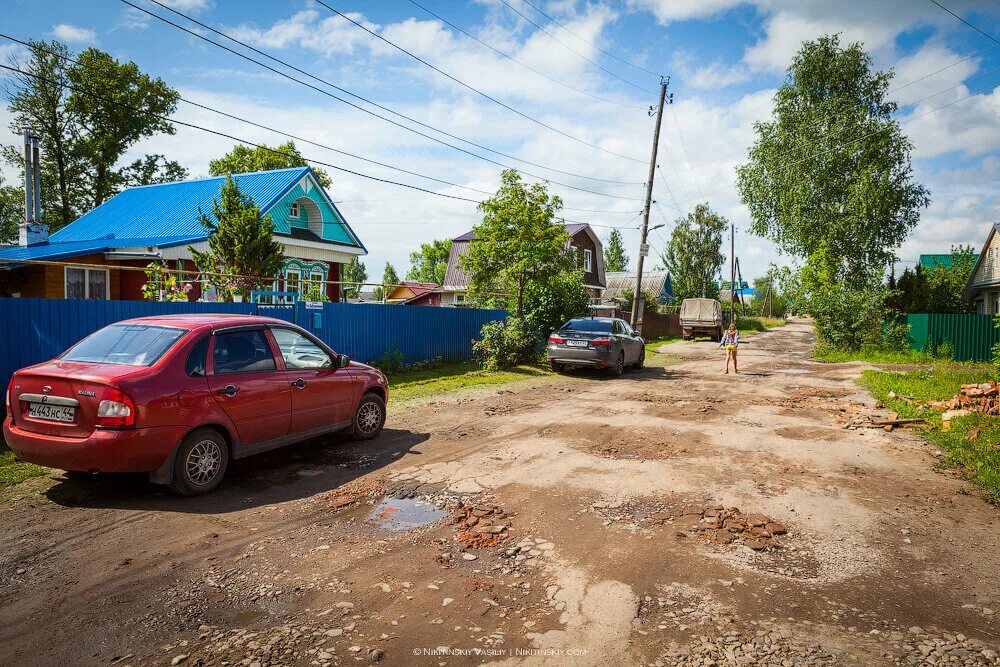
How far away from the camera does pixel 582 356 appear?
15602mm

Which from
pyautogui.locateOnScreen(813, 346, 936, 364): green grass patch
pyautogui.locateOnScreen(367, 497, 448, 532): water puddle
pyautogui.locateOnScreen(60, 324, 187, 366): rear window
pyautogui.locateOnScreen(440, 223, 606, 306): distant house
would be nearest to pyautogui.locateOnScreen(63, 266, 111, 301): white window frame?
pyautogui.locateOnScreen(60, 324, 187, 366): rear window

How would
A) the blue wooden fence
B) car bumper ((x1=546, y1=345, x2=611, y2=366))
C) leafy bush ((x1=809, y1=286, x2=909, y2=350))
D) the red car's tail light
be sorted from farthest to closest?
leafy bush ((x1=809, y1=286, x2=909, y2=350)) < car bumper ((x1=546, y1=345, x2=611, y2=366)) < the blue wooden fence < the red car's tail light

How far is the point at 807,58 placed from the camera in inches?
1216

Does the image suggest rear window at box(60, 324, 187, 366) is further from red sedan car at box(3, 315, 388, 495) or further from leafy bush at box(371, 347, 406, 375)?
leafy bush at box(371, 347, 406, 375)

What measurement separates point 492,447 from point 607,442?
1.57m

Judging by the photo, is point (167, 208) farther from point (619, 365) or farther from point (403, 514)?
point (403, 514)

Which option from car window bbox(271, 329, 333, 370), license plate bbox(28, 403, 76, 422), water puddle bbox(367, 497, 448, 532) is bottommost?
water puddle bbox(367, 497, 448, 532)

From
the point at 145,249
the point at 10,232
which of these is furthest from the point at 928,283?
the point at 10,232

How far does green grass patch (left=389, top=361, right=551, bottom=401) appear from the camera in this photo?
12.3m

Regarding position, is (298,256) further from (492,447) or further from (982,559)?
(982,559)

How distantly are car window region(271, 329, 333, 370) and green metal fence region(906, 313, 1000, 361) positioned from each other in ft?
72.9

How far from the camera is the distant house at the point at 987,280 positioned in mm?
29766

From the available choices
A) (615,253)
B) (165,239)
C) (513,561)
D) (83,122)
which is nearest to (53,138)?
(83,122)

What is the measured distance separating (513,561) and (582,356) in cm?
1170
